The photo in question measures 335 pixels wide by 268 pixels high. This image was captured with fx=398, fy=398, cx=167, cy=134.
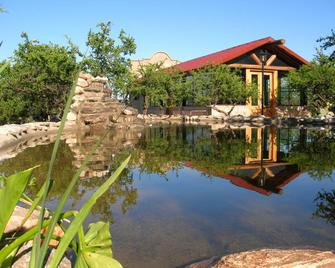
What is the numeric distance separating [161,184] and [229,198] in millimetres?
1257

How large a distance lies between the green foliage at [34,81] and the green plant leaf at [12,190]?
647 inches

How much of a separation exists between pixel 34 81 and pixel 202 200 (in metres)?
14.3

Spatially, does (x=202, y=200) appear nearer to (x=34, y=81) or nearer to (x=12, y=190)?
(x=12, y=190)

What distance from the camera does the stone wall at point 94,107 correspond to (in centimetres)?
1686

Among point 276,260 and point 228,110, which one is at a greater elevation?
point 228,110

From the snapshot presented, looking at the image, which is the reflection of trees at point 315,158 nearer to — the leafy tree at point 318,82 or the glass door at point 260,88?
the leafy tree at point 318,82

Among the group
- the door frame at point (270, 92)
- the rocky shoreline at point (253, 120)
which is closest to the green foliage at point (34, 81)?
the rocky shoreline at point (253, 120)

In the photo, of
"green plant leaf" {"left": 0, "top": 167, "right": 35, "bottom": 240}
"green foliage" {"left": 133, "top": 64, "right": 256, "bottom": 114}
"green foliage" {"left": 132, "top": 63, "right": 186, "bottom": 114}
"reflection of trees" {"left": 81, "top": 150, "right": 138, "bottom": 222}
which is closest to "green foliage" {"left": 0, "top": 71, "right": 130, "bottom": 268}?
"green plant leaf" {"left": 0, "top": 167, "right": 35, "bottom": 240}

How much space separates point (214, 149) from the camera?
9.45 meters

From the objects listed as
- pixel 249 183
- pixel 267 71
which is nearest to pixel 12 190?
pixel 249 183

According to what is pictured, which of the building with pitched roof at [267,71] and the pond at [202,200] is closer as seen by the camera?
the pond at [202,200]

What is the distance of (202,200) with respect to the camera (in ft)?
14.9

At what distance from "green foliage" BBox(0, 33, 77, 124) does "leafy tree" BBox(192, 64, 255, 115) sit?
9199 millimetres

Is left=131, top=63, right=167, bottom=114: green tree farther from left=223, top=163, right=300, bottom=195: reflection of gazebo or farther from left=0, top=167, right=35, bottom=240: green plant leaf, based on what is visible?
left=0, top=167, right=35, bottom=240: green plant leaf
